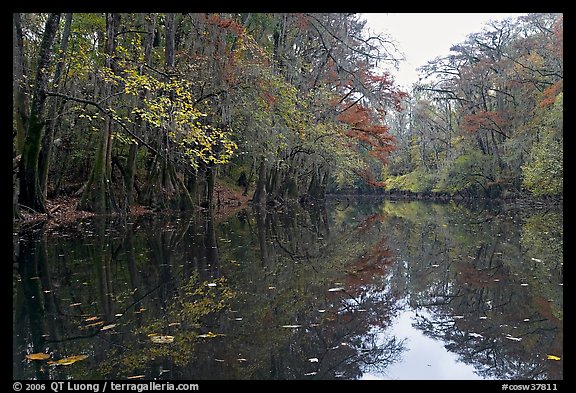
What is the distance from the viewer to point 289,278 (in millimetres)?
6555

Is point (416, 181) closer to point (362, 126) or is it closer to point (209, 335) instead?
point (362, 126)

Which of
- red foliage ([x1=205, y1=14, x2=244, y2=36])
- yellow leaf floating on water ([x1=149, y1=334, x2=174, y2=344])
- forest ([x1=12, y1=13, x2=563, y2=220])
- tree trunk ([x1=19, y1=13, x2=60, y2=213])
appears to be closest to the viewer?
yellow leaf floating on water ([x1=149, y1=334, x2=174, y2=344])

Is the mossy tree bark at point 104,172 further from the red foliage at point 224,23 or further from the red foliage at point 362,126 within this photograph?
the red foliage at point 362,126

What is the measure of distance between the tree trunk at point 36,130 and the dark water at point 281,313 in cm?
421

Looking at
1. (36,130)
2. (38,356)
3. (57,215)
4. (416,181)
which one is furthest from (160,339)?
(416,181)

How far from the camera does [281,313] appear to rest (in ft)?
15.8

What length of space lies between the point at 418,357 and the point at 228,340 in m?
1.65

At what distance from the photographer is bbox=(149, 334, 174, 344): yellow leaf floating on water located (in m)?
3.81

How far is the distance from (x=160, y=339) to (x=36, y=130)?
10.3m

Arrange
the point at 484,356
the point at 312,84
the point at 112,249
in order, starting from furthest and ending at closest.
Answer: the point at 312,84, the point at 112,249, the point at 484,356

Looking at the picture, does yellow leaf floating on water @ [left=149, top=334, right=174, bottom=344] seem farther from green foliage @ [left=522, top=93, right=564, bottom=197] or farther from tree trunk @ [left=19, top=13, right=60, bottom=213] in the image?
green foliage @ [left=522, top=93, right=564, bottom=197]

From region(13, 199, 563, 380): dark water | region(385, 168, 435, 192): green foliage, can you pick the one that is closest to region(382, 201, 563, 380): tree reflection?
region(13, 199, 563, 380): dark water
